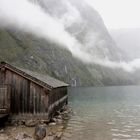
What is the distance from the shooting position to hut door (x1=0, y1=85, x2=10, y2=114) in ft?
95.3

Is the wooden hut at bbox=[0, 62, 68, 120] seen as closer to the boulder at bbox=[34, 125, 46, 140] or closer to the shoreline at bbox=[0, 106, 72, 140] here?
the shoreline at bbox=[0, 106, 72, 140]

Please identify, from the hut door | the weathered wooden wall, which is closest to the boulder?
the weathered wooden wall

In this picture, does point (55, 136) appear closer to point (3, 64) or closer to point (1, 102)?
point (1, 102)

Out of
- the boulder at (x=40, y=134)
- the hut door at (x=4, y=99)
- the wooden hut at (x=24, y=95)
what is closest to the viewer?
the boulder at (x=40, y=134)

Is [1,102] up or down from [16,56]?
down

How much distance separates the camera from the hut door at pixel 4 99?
29.1 m

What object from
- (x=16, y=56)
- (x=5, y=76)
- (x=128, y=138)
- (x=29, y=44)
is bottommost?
(x=128, y=138)

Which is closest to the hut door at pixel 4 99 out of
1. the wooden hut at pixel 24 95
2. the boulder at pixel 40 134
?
the wooden hut at pixel 24 95

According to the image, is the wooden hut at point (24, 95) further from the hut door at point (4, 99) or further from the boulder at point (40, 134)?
the boulder at point (40, 134)

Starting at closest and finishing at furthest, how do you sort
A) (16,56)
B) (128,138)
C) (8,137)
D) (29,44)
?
(8,137)
(128,138)
(16,56)
(29,44)

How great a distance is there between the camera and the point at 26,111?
97.7 ft

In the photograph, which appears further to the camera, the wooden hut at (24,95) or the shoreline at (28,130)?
the wooden hut at (24,95)

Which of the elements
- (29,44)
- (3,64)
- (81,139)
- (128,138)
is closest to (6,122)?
(3,64)

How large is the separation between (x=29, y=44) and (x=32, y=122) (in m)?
165
